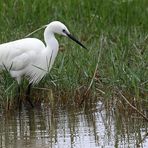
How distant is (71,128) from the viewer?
8086 mm

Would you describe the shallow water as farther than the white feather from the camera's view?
No

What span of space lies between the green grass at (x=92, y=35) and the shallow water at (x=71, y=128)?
10.9 inches

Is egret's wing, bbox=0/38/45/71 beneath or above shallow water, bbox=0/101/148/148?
above

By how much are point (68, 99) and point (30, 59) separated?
0.99 metres

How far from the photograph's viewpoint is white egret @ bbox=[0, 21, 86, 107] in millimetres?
→ 9609

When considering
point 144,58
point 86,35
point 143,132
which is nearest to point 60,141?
point 143,132

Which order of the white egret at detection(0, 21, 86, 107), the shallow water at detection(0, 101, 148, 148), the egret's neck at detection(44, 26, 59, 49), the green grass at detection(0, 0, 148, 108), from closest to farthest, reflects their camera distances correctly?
1. the shallow water at detection(0, 101, 148, 148)
2. the green grass at detection(0, 0, 148, 108)
3. the white egret at detection(0, 21, 86, 107)
4. the egret's neck at detection(44, 26, 59, 49)

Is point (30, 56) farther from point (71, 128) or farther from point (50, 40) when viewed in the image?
point (71, 128)

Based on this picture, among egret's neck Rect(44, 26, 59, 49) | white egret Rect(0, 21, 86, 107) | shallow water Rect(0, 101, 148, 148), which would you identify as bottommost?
shallow water Rect(0, 101, 148, 148)

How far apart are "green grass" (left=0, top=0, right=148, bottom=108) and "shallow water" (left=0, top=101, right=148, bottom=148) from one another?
0.28 metres

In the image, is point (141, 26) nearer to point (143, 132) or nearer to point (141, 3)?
point (141, 3)

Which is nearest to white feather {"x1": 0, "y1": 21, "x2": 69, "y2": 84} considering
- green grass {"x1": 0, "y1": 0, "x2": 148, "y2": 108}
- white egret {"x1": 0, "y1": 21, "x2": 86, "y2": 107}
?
white egret {"x1": 0, "y1": 21, "x2": 86, "y2": 107}

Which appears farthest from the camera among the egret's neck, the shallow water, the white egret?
the egret's neck

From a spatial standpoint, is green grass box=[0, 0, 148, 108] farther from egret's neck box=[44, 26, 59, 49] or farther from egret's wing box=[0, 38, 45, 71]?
egret's wing box=[0, 38, 45, 71]
